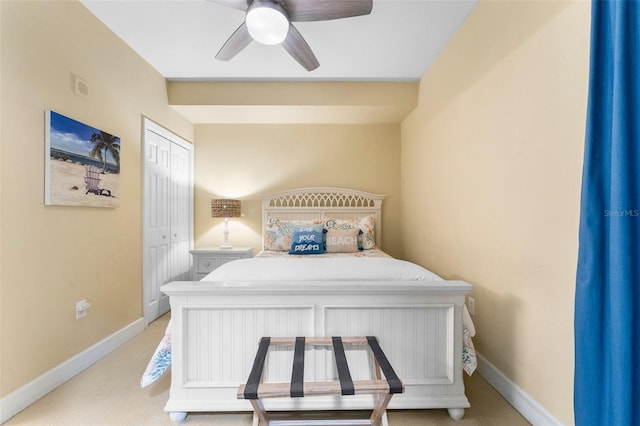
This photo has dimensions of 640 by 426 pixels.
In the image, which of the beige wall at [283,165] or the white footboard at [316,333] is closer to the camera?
the white footboard at [316,333]

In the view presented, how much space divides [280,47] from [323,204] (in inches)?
76.5

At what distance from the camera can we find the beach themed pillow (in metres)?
3.18

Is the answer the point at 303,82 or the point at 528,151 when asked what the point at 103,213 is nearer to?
the point at 303,82

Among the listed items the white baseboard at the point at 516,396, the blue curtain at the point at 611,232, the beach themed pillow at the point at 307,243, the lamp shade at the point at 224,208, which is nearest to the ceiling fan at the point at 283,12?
the blue curtain at the point at 611,232

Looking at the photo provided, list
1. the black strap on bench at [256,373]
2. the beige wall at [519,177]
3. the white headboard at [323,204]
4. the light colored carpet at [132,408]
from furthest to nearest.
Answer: the white headboard at [323,204]
the light colored carpet at [132,408]
the beige wall at [519,177]
the black strap on bench at [256,373]

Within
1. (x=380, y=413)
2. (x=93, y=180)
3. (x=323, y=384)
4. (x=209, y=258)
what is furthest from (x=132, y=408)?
(x=209, y=258)

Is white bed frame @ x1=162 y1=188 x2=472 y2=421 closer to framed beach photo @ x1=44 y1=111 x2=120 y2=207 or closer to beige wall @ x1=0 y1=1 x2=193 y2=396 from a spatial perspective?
beige wall @ x1=0 y1=1 x2=193 y2=396

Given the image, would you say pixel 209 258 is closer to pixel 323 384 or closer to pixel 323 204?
pixel 323 204

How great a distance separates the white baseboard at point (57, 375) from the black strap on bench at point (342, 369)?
1.85 metres

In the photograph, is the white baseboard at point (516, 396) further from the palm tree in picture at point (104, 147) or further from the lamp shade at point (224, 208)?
the palm tree in picture at point (104, 147)

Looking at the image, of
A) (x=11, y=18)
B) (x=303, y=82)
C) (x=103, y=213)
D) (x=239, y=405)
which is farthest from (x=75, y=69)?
(x=239, y=405)

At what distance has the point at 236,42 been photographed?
204cm

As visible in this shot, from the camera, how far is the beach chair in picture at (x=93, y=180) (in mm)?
2180

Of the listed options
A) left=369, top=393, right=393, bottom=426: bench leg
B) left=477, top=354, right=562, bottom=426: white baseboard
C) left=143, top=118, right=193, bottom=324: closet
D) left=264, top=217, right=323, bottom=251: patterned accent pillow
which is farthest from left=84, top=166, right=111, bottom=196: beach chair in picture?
left=477, top=354, right=562, bottom=426: white baseboard
